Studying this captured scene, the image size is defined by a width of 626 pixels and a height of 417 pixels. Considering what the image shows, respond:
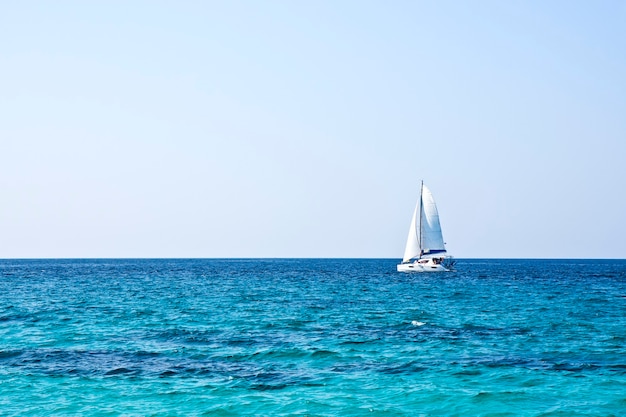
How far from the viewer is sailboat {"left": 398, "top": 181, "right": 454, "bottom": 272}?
12662 centimetres

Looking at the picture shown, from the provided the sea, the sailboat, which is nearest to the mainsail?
the sailboat

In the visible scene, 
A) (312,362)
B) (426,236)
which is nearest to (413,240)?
(426,236)

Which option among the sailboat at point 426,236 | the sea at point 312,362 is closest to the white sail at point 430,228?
the sailboat at point 426,236

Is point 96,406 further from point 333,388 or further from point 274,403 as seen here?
point 333,388

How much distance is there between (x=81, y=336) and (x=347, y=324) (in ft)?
58.5

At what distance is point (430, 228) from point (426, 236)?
1.91m

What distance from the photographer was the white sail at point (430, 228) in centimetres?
12650

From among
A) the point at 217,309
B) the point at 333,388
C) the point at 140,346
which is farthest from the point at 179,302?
the point at 333,388

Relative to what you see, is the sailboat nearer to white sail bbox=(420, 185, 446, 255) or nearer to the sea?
white sail bbox=(420, 185, 446, 255)

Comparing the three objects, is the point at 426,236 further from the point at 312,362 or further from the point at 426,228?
the point at 312,362

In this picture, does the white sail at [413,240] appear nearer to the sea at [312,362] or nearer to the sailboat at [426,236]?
the sailboat at [426,236]

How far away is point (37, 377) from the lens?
26.6m

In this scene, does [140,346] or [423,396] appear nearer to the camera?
[423,396]

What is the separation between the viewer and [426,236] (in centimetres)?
12706
